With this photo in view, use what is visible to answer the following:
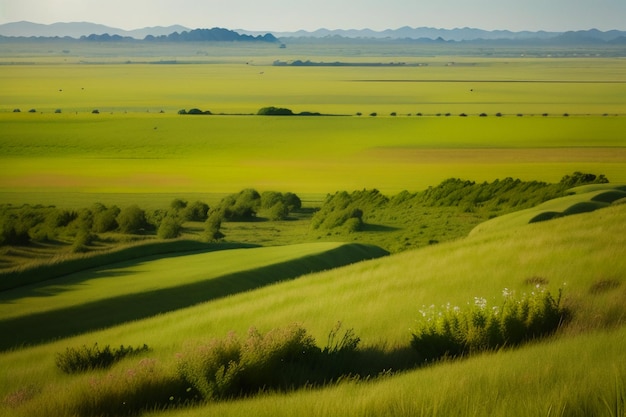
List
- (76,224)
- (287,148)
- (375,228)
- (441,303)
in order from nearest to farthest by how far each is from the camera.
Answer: (441,303)
(76,224)
(375,228)
(287,148)

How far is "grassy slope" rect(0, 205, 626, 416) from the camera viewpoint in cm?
537

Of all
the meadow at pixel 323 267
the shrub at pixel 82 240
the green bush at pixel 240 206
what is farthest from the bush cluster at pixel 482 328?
the green bush at pixel 240 206

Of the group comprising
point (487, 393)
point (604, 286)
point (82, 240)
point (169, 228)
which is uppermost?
point (487, 393)

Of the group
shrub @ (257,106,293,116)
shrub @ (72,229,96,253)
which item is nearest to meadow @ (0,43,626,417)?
shrub @ (72,229,96,253)

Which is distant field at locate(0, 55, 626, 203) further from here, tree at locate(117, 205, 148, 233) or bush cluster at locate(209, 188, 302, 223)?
tree at locate(117, 205, 148, 233)

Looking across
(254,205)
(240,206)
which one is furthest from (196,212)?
(254,205)

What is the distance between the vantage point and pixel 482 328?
317 inches

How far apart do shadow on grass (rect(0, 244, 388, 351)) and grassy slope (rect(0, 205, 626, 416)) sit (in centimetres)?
105

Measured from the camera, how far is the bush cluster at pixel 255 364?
22.3 feet

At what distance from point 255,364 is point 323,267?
10.8 m

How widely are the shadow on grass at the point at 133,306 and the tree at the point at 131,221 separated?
3.00m

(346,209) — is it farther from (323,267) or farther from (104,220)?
(104,220)

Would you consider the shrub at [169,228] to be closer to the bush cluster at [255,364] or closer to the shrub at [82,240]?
the shrub at [82,240]

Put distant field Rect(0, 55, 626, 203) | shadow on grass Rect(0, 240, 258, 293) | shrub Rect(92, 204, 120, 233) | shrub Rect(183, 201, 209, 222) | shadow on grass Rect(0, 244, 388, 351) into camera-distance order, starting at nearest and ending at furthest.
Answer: shadow on grass Rect(0, 244, 388, 351) < shadow on grass Rect(0, 240, 258, 293) < shrub Rect(92, 204, 120, 233) < shrub Rect(183, 201, 209, 222) < distant field Rect(0, 55, 626, 203)
